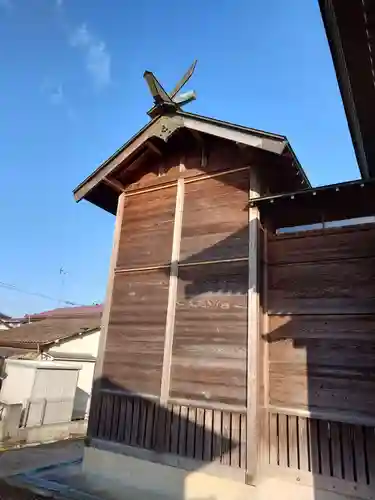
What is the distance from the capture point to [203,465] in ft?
17.7

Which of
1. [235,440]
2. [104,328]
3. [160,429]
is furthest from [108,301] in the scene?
[235,440]

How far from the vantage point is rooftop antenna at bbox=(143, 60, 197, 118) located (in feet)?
22.7

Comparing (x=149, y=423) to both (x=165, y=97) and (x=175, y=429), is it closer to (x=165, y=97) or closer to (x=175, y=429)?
(x=175, y=429)

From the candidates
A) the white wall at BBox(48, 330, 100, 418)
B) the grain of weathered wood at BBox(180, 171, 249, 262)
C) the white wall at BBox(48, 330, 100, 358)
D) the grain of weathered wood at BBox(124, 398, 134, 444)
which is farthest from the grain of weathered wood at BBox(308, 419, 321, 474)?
the white wall at BBox(48, 330, 100, 358)

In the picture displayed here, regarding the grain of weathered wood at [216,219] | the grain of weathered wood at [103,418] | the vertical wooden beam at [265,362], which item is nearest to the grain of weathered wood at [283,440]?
the vertical wooden beam at [265,362]

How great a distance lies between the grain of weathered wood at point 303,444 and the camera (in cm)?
488

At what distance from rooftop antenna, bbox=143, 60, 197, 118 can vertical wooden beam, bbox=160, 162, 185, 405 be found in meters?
1.16

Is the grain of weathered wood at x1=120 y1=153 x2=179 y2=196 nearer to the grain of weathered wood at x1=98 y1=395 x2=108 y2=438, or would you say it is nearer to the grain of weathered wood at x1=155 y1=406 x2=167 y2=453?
the grain of weathered wood at x1=98 y1=395 x2=108 y2=438

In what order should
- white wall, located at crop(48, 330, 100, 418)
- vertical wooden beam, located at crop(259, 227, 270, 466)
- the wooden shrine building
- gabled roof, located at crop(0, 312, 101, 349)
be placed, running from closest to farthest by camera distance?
1. the wooden shrine building
2. vertical wooden beam, located at crop(259, 227, 270, 466)
3. white wall, located at crop(48, 330, 100, 418)
4. gabled roof, located at crop(0, 312, 101, 349)

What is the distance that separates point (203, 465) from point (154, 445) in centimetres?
95

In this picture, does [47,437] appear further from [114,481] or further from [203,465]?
[203,465]

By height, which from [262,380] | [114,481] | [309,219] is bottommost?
[114,481]

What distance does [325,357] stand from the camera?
515 cm

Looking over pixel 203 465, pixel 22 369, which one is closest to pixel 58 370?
pixel 22 369
